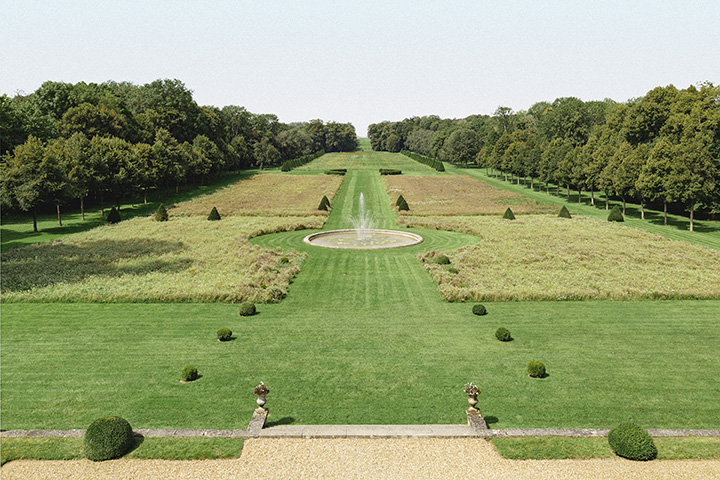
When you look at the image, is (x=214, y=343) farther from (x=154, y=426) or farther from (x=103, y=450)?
(x=103, y=450)

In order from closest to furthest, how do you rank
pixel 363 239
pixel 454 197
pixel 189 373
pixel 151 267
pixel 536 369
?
1. pixel 189 373
2. pixel 536 369
3. pixel 151 267
4. pixel 363 239
5. pixel 454 197

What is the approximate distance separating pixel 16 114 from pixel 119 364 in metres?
69.5

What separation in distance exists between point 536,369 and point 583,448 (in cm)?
475

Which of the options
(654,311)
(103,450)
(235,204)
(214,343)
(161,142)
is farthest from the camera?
(161,142)

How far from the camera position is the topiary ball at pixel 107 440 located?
40.6ft

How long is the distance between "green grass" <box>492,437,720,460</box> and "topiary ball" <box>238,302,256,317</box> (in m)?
15.9

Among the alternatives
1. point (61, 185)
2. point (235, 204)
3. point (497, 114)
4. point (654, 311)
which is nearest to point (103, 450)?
point (654, 311)

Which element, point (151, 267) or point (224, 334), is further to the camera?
point (151, 267)

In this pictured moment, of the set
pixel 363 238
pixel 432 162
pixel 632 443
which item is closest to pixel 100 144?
pixel 363 238

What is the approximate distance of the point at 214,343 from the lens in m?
21.1

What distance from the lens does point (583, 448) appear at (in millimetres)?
12898

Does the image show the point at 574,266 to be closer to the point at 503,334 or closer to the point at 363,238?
the point at 503,334

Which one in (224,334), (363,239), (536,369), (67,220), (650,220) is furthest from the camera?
(67,220)

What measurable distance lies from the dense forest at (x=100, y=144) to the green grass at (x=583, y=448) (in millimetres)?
55647
